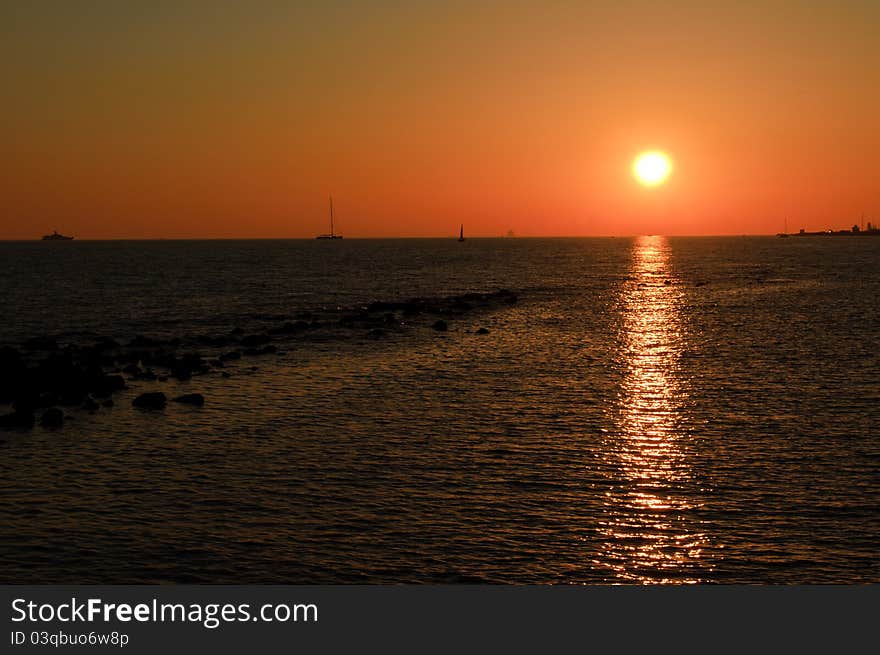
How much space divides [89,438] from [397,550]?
17.4 metres

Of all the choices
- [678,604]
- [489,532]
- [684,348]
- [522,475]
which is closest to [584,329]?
[684,348]

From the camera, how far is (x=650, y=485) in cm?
2589

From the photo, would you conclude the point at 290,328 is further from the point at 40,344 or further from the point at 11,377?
the point at 11,377

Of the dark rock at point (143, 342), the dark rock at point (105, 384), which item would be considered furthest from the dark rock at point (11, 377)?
the dark rock at point (143, 342)

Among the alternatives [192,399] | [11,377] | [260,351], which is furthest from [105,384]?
[260,351]

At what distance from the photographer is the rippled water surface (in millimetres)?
20203

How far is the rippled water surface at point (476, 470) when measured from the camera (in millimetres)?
20203

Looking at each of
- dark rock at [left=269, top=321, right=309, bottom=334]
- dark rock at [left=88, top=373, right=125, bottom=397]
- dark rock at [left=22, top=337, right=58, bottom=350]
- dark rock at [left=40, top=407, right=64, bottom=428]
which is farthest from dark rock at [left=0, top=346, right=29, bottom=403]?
dark rock at [left=269, top=321, right=309, bottom=334]

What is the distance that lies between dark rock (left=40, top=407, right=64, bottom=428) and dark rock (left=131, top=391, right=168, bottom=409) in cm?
401

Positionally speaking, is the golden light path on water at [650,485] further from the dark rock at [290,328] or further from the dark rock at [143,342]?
the dark rock at [143,342]

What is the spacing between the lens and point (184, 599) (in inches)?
589

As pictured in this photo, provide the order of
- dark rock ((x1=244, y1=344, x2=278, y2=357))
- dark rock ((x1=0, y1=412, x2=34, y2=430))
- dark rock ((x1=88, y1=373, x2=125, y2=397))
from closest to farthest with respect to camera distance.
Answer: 1. dark rock ((x1=0, y1=412, x2=34, y2=430))
2. dark rock ((x1=88, y1=373, x2=125, y2=397))
3. dark rock ((x1=244, y1=344, x2=278, y2=357))

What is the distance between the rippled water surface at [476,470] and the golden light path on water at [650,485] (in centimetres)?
10

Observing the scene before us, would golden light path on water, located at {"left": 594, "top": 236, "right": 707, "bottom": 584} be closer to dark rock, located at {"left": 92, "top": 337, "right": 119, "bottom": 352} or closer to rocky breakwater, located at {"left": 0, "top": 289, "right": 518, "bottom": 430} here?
rocky breakwater, located at {"left": 0, "top": 289, "right": 518, "bottom": 430}
